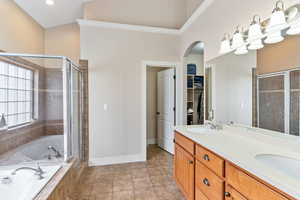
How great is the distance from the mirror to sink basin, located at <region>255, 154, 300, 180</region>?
252 millimetres

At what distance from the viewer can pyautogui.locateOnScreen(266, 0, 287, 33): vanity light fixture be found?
47.6 inches

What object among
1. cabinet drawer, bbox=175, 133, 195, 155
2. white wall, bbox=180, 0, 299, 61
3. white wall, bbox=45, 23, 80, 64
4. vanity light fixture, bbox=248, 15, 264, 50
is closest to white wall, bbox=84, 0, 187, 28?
white wall, bbox=180, 0, 299, 61

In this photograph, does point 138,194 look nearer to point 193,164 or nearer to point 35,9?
point 193,164

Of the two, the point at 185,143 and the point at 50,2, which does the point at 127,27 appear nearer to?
the point at 50,2

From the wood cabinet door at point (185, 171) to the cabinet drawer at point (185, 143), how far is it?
0.06 m

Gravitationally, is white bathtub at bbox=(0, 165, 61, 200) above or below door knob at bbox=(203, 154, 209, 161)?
below

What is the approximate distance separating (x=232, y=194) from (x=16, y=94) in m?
3.19

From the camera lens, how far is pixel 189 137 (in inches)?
69.1

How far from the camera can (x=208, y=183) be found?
137cm

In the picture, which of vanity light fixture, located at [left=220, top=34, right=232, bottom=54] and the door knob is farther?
vanity light fixture, located at [left=220, top=34, right=232, bottom=54]

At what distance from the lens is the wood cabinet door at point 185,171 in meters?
1.70

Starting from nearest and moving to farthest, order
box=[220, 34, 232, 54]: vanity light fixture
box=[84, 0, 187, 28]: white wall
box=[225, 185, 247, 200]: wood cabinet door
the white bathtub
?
box=[225, 185, 247, 200]: wood cabinet door → the white bathtub → box=[220, 34, 232, 54]: vanity light fixture → box=[84, 0, 187, 28]: white wall

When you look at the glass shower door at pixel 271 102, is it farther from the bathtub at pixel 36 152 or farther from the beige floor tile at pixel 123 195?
the bathtub at pixel 36 152

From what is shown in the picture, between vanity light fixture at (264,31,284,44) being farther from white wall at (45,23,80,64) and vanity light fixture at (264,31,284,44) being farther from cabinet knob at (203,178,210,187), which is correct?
white wall at (45,23,80,64)
